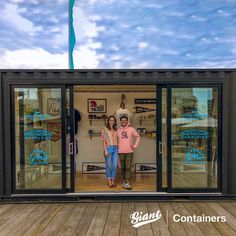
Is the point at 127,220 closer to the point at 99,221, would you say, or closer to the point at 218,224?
the point at 99,221

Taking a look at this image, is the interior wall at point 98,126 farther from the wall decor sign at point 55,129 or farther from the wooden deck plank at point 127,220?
the wooden deck plank at point 127,220

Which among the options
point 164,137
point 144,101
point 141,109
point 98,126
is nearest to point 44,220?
point 164,137

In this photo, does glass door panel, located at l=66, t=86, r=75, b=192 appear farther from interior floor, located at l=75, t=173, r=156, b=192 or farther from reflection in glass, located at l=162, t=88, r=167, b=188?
reflection in glass, located at l=162, t=88, r=167, b=188

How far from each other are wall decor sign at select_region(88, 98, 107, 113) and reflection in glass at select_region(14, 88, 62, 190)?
226 centimetres

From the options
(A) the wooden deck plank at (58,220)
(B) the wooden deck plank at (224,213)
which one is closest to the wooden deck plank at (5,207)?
(A) the wooden deck plank at (58,220)

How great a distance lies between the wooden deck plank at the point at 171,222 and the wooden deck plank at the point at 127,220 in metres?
0.49

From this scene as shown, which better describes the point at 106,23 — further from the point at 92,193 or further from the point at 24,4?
the point at 92,193

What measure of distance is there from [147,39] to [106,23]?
239cm

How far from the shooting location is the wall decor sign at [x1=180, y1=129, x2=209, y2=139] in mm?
4953

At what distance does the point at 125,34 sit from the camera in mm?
15031

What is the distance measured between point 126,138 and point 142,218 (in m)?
1.84

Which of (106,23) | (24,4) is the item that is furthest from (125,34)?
(24,4)

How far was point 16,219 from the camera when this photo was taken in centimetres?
409

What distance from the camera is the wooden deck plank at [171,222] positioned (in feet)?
11.8
